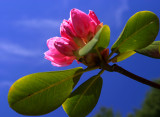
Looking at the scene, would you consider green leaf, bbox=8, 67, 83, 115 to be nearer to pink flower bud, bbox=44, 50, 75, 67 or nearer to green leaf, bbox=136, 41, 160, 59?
pink flower bud, bbox=44, 50, 75, 67

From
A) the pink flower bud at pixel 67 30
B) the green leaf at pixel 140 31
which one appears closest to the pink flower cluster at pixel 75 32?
the pink flower bud at pixel 67 30

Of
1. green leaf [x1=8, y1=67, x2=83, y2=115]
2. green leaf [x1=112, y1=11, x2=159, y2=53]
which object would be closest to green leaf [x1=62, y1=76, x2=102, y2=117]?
green leaf [x1=8, y1=67, x2=83, y2=115]

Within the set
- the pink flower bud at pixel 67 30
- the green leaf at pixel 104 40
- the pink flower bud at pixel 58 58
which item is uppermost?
the pink flower bud at pixel 67 30

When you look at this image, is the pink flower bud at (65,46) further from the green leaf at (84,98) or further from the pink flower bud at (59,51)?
the green leaf at (84,98)

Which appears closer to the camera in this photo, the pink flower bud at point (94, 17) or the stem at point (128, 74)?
the stem at point (128, 74)

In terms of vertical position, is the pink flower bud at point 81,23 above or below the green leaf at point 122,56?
above

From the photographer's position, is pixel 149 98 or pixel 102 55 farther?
pixel 149 98

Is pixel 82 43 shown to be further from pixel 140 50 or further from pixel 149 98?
pixel 149 98

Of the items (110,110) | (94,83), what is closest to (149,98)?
(110,110)
